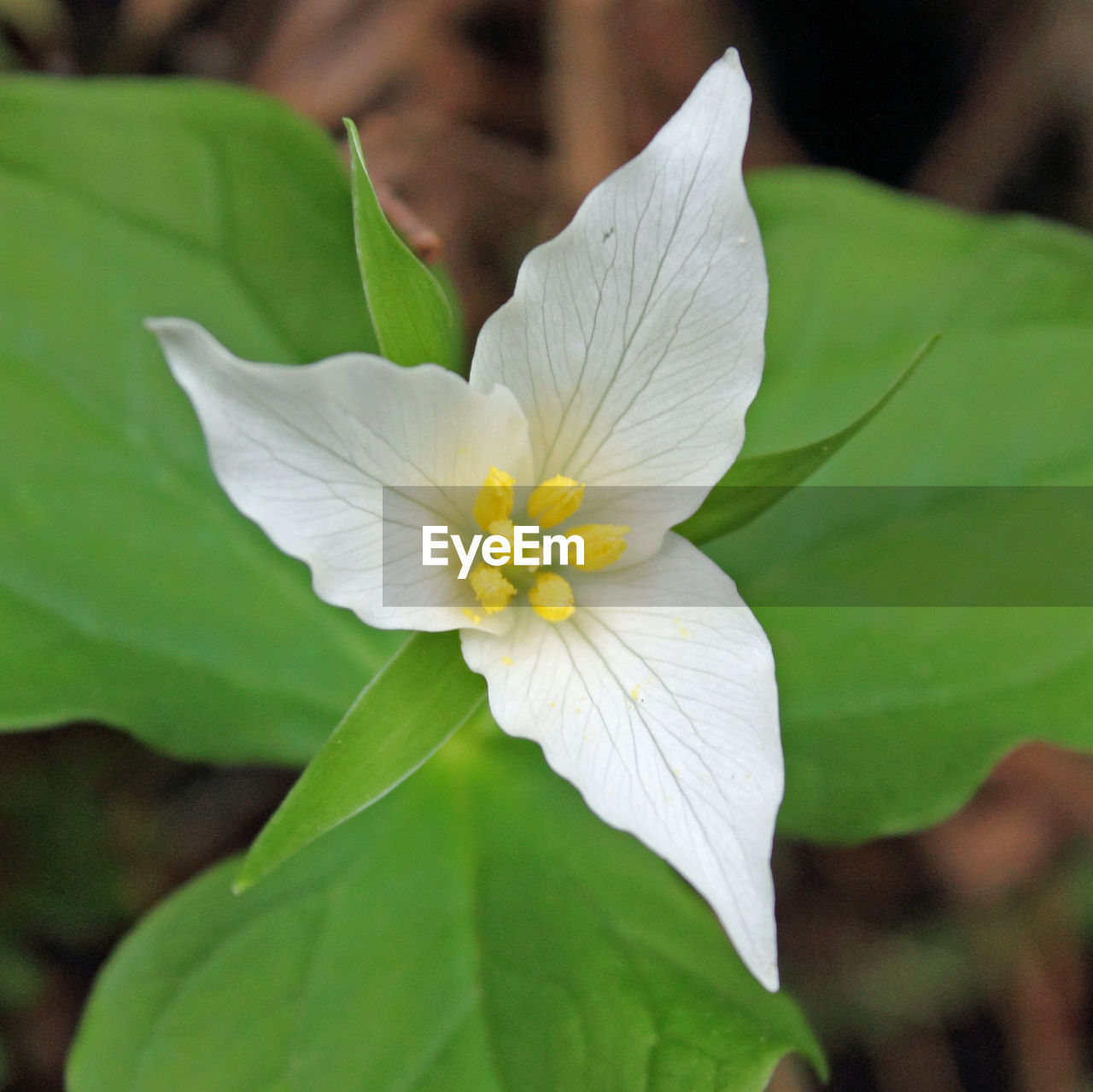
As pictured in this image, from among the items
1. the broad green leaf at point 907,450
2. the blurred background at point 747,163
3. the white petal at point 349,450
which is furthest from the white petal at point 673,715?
the blurred background at point 747,163

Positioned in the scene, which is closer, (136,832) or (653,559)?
(653,559)

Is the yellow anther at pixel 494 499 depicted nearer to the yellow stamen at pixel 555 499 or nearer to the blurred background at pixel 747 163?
the yellow stamen at pixel 555 499

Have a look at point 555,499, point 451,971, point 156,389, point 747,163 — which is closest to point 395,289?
point 555,499

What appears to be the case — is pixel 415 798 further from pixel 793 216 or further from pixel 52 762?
pixel 793 216

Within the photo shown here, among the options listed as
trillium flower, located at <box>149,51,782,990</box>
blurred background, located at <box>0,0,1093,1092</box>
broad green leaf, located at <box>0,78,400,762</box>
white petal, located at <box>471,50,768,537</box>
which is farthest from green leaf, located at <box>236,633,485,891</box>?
blurred background, located at <box>0,0,1093,1092</box>

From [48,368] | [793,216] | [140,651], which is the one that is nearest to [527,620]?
[140,651]

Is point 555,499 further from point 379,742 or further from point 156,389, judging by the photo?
point 156,389

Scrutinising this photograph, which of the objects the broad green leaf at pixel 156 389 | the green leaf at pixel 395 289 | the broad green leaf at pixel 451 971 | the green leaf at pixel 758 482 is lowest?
the broad green leaf at pixel 451 971

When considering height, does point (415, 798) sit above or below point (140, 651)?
below
